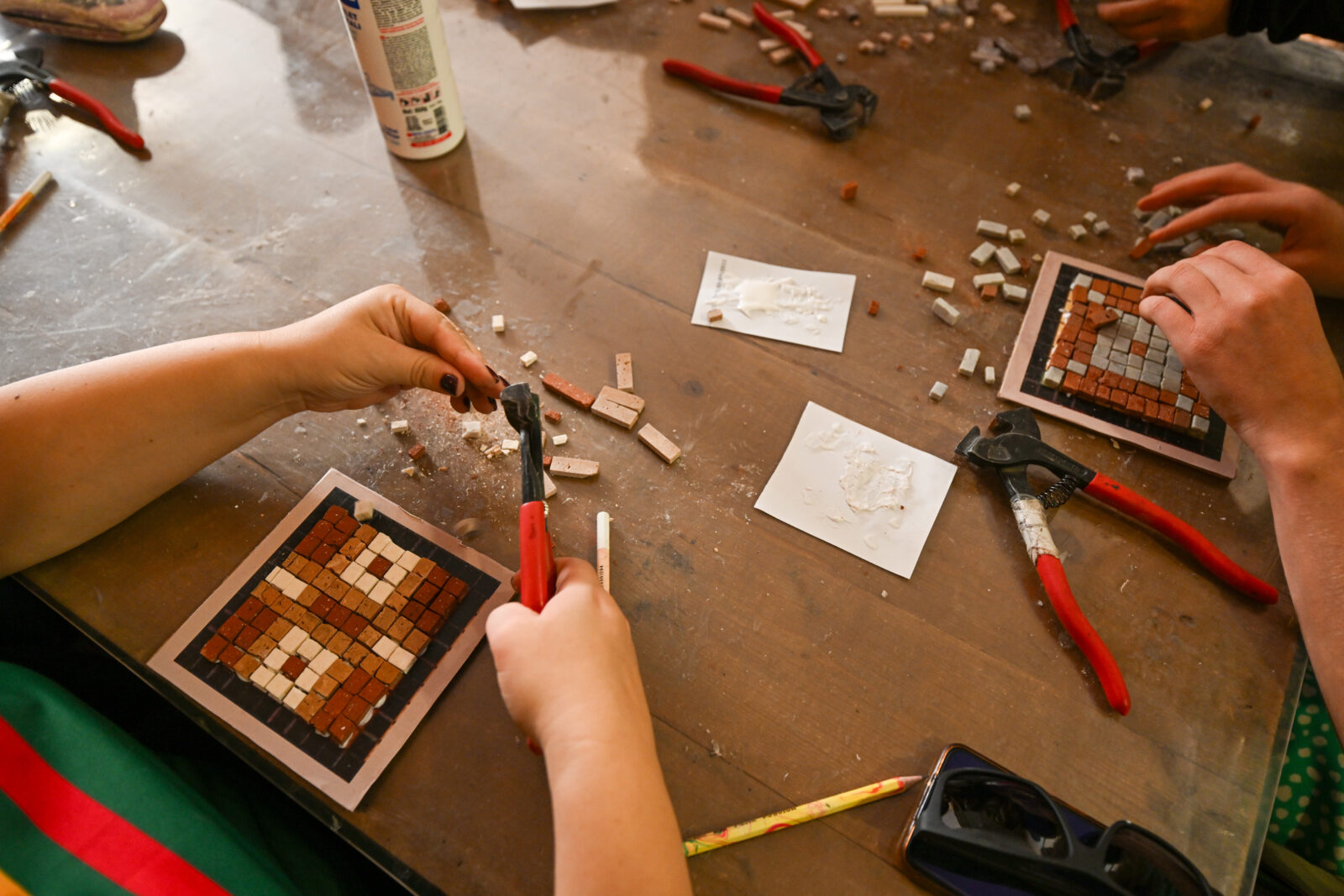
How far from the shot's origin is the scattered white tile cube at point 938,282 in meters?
1.14

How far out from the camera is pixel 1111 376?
40.9 inches

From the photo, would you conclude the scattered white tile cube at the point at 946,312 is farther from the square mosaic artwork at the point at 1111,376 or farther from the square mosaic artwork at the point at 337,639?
the square mosaic artwork at the point at 337,639

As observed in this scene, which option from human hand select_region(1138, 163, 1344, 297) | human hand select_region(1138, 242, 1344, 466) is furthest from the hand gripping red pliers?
human hand select_region(1138, 163, 1344, 297)

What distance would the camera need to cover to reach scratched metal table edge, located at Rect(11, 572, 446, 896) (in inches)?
29.2

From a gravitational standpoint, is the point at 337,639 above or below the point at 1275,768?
above

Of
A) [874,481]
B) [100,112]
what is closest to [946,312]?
[874,481]

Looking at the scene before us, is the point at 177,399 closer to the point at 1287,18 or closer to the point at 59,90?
the point at 59,90

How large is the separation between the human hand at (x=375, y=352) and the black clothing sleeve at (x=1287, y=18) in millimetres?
1453

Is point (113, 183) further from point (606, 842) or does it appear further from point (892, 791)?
point (892, 791)

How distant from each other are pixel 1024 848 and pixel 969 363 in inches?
25.5

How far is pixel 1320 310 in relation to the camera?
3.72 ft

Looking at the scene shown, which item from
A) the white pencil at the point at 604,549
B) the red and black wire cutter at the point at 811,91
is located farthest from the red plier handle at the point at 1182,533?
the red and black wire cutter at the point at 811,91

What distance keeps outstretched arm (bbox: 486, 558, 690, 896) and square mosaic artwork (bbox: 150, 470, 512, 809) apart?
0.43 feet

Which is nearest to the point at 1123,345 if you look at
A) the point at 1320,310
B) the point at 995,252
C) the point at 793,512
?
the point at 995,252
